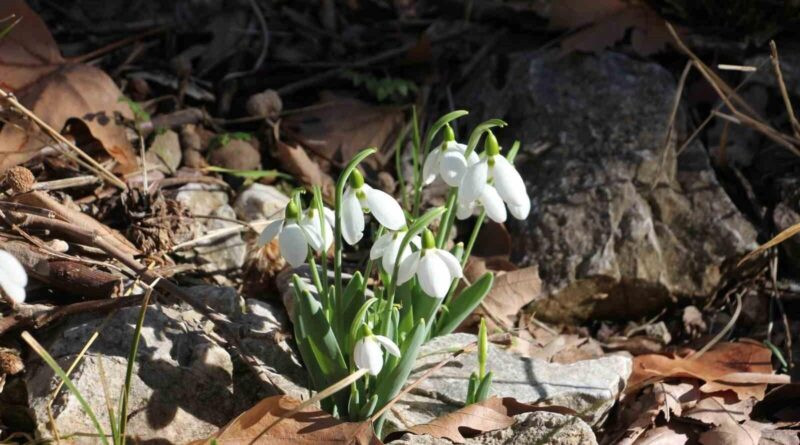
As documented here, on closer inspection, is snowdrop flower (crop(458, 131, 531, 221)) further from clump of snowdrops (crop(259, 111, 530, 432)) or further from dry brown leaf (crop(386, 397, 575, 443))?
dry brown leaf (crop(386, 397, 575, 443))

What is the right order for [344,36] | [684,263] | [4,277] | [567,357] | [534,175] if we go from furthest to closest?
[344,36]
[534,175]
[684,263]
[567,357]
[4,277]

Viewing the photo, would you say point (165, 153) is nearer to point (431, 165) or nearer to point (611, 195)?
point (431, 165)

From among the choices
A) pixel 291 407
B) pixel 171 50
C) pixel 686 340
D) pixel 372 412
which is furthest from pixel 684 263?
pixel 171 50

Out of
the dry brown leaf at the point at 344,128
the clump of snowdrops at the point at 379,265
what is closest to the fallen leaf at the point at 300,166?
the dry brown leaf at the point at 344,128

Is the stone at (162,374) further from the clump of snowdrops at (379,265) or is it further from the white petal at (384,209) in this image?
the white petal at (384,209)

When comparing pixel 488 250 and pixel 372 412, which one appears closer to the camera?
pixel 372 412

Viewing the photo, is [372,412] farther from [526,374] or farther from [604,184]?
[604,184]
